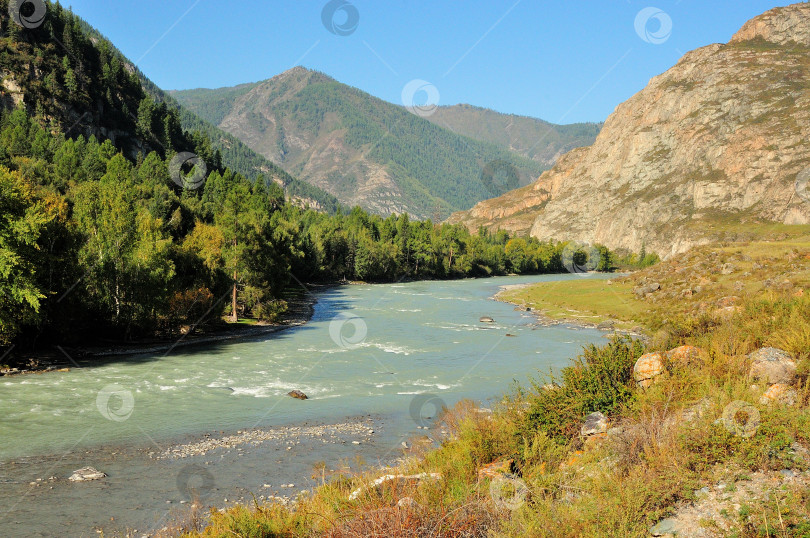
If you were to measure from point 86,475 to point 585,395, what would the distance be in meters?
17.5

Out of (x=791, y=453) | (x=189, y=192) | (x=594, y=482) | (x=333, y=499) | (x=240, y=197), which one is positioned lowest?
(x=333, y=499)

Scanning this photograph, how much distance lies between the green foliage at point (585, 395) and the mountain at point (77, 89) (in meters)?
159

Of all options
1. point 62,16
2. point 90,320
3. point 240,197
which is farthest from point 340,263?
point 62,16

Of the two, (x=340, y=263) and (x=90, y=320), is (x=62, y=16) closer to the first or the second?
(x=340, y=263)

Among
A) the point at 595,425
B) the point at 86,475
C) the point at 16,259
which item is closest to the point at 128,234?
the point at 16,259

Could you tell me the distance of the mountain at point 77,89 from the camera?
132m

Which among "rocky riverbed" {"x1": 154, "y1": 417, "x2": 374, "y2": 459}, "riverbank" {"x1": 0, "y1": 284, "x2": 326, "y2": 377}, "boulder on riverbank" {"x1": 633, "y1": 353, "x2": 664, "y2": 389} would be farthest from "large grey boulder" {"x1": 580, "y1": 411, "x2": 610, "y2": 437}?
"riverbank" {"x1": 0, "y1": 284, "x2": 326, "y2": 377}

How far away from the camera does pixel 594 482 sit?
360 inches

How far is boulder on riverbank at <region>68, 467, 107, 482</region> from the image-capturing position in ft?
57.4

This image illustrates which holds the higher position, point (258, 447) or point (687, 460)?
point (687, 460)

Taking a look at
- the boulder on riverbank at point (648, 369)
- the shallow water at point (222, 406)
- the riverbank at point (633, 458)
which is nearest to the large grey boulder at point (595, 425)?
the riverbank at point (633, 458)

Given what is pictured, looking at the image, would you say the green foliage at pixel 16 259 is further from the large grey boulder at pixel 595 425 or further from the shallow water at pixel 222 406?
the large grey boulder at pixel 595 425

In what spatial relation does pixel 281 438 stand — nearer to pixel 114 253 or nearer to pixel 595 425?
pixel 595 425

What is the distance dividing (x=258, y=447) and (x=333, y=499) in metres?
12.0
